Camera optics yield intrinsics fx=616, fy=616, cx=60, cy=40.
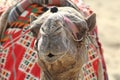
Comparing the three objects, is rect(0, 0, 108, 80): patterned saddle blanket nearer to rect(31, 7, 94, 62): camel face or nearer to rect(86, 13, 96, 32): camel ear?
rect(86, 13, 96, 32): camel ear

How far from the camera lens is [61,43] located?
262 cm

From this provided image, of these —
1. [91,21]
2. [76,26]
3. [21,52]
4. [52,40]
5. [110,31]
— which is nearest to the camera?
[52,40]

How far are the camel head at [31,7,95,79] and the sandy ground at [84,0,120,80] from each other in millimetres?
4603

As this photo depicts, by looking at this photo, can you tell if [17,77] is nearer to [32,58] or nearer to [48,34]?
[32,58]

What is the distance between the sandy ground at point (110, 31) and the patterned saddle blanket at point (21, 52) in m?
3.83

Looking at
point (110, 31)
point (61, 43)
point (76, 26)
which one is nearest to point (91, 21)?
point (76, 26)

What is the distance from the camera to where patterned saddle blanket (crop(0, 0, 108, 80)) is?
360 cm

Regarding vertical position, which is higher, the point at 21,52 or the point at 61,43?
the point at 61,43

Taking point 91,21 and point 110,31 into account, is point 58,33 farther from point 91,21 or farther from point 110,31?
point 110,31

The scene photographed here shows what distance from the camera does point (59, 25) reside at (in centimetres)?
264

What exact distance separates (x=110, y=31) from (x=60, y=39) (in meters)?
7.05

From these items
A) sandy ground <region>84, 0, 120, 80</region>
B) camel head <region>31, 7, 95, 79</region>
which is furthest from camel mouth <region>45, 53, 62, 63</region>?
sandy ground <region>84, 0, 120, 80</region>

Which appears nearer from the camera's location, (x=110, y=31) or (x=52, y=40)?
(x=52, y=40)

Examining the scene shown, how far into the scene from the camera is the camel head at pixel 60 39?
2596mm
